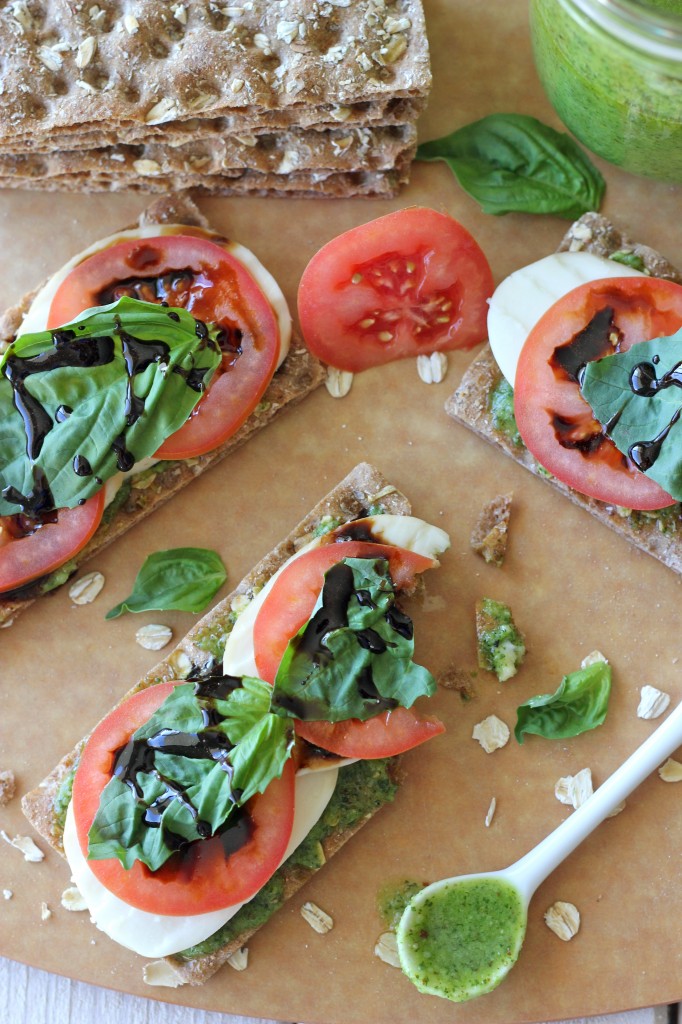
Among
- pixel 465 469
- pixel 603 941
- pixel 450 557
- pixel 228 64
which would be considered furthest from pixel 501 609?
pixel 228 64

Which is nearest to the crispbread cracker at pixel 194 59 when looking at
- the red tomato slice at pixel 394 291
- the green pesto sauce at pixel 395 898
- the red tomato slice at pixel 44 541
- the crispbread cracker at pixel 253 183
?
the crispbread cracker at pixel 253 183

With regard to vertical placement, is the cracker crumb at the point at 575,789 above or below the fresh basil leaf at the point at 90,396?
below

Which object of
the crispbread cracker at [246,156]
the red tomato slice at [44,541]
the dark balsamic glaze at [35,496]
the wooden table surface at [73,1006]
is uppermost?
the crispbread cracker at [246,156]

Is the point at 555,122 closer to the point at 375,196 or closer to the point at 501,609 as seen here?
the point at 375,196

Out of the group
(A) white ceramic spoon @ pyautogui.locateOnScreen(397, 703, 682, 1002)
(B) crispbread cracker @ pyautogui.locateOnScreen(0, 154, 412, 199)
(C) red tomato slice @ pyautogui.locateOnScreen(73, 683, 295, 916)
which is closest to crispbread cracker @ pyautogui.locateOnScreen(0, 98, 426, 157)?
(B) crispbread cracker @ pyautogui.locateOnScreen(0, 154, 412, 199)

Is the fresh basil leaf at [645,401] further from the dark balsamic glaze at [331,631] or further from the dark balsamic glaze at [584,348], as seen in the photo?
the dark balsamic glaze at [331,631]

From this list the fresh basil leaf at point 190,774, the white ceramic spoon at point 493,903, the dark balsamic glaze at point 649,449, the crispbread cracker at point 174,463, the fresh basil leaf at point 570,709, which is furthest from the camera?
the crispbread cracker at point 174,463

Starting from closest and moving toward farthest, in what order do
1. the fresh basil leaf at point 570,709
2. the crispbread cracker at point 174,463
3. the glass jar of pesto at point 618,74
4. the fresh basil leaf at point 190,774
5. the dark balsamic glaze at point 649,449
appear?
the glass jar of pesto at point 618,74 → the fresh basil leaf at point 190,774 → the dark balsamic glaze at point 649,449 → the fresh basil leaf at point 570,709 → the crispbread cracker at point 174,463

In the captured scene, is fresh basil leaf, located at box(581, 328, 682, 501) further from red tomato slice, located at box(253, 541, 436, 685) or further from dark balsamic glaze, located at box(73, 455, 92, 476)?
dark balsamic glaze, located at box(73, 455, 92, 476)
